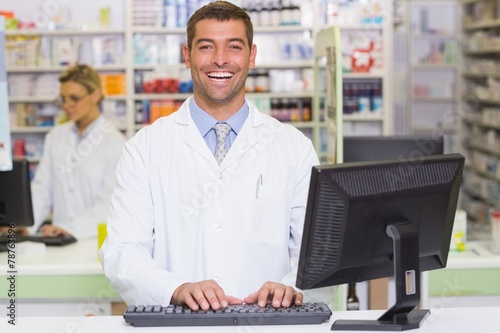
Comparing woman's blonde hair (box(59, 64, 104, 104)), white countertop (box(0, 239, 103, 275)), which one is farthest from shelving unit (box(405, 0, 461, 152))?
white countertop (box(0, 239, 103, 275))

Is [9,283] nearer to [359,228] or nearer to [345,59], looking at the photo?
[359,228]

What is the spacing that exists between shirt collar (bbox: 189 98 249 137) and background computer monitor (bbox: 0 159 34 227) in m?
1.42

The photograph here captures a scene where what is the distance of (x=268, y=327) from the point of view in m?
2.25

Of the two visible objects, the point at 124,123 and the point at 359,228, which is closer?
the point at 359,228

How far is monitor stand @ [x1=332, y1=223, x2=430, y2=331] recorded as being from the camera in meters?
2.21

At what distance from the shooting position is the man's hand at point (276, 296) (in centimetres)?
235

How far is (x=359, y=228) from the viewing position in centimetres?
219

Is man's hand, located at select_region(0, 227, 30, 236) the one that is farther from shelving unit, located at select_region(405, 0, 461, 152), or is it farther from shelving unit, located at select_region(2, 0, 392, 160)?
shelving unit, located at select_region(405, 0, 461, 152)

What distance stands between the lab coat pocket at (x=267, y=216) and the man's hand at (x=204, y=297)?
0.37 m

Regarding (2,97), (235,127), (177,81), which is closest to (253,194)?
(235,127)

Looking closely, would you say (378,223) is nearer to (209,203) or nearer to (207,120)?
(209,203)

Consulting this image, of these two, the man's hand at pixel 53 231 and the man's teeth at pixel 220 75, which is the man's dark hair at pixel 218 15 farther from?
the man's hand at pixel 53 231

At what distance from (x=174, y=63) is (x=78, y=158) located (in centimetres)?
242

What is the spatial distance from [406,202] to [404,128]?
24.7 feet
